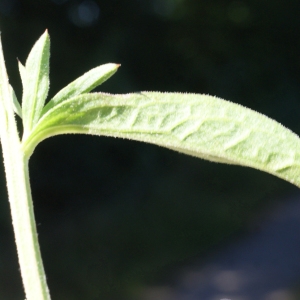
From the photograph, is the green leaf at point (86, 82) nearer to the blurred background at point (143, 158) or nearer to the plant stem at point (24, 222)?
the plant stem at point (24, 222)

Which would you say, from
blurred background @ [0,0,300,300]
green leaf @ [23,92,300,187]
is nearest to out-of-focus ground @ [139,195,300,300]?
blurred background @ [0,0,300,300]

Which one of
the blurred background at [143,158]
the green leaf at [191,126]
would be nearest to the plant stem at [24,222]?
the green leaf at [191,126]

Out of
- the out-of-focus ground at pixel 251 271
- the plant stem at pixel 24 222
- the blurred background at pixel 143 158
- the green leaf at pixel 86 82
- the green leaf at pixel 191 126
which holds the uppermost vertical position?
the blurred background at pixel 143 158

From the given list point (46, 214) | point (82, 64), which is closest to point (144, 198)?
point (46, 214)

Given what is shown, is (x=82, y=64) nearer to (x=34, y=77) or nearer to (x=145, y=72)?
(x=145, y=72)

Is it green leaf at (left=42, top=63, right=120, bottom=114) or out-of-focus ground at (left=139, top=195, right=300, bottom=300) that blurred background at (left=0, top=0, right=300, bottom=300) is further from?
green leaf at (left=42, top=63, right=120, bottom=114)
